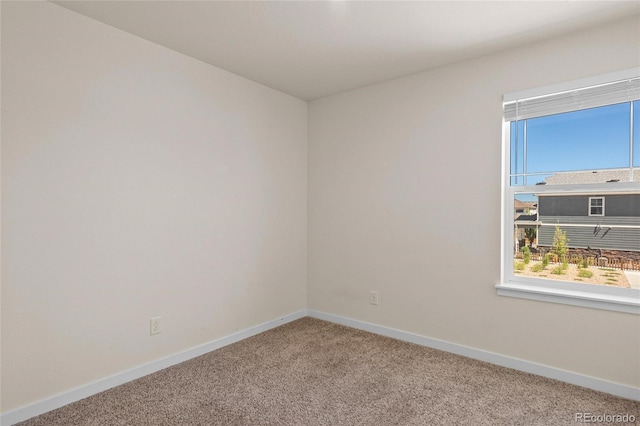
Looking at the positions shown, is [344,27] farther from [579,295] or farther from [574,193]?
[579,295]

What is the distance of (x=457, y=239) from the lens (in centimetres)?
298

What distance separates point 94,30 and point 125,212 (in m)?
1.24

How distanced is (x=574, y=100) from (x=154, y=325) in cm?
355

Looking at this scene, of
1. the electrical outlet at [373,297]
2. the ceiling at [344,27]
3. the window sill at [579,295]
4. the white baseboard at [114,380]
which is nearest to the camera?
the white baseboard at [114,380]

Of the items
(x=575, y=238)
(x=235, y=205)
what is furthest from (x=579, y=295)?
(x=235, y=205)

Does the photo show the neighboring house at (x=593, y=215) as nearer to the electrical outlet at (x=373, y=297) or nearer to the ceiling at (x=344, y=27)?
the ceiling at (x=344, y=27)

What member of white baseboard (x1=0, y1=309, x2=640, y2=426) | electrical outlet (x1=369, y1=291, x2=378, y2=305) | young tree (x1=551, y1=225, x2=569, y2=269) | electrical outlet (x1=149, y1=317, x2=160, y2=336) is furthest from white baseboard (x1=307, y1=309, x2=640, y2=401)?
electrical outlet (x1=149, y1=317, x2=160, y2=336)

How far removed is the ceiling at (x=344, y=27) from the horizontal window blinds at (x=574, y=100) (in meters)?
0.42

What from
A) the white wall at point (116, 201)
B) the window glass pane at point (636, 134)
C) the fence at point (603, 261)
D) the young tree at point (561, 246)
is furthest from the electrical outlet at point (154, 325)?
the window glass pane at point (636, 134)

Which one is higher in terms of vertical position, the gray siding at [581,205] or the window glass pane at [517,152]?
the window glass pane at [517,152]

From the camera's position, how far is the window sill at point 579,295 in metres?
2.29

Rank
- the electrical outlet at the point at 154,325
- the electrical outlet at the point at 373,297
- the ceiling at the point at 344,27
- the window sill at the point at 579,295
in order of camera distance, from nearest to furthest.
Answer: the ceiling at the point at 344,27 < the window sill at the point at 579,295 < the electrical outlet at the point at 154,325 < the electrical outlet at the point at 373,297

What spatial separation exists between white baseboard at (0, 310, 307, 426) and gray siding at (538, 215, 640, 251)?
8.86 ft

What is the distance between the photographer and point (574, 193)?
2582 mm
